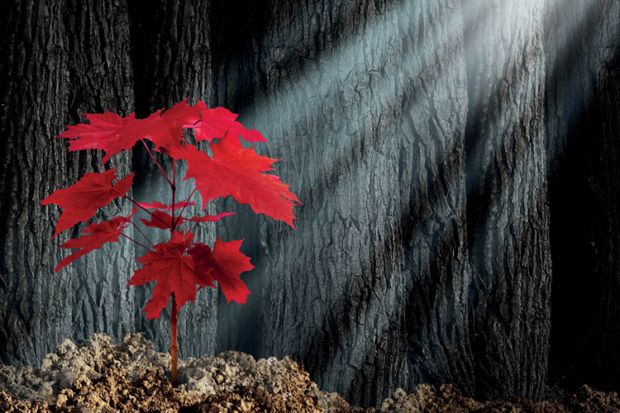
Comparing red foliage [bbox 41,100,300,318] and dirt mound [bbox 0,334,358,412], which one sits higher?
red foliage [bbox 41,100,300,318]

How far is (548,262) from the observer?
3.18 m

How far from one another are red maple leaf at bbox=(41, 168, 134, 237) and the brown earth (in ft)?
1.90

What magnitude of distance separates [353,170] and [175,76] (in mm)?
862

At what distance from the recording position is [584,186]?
3.61m

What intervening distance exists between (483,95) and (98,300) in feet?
6.25

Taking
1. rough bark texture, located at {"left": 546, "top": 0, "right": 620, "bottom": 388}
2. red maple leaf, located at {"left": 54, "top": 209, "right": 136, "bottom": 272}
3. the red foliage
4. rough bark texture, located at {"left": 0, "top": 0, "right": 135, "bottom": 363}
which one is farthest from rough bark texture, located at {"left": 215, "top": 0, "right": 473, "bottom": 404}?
rough bark texture, located at {"left": 546, "top": 0, "right": 620, "bottom": 388}

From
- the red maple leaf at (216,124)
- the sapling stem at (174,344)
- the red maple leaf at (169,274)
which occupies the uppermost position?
the red maple leaf at (216,124)

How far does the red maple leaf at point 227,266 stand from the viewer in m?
2.30

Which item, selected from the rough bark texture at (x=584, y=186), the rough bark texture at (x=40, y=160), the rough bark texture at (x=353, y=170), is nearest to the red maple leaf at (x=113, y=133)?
the rough bark texture at (x=40, y=160)

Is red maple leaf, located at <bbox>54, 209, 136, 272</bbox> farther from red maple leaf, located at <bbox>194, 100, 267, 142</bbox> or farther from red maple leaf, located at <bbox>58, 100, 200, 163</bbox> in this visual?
red maple leaf, located at <bbox>194, 100, 267, 142</bbox>

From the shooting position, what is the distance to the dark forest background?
2.71 meters

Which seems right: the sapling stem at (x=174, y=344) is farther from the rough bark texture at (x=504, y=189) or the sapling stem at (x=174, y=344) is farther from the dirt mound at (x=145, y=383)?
the rough bark texture at (x=504, y=189)

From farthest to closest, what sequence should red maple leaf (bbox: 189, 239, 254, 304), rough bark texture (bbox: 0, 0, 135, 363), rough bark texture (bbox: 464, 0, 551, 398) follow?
rough bark texture (bbox: 464, 0, 551, 398), rough bark texture (bbox: 0, 0, 135, 363), red maple leaf (bbox: 189, 239, 254, 304)

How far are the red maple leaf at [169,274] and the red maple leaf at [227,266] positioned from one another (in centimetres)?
6
